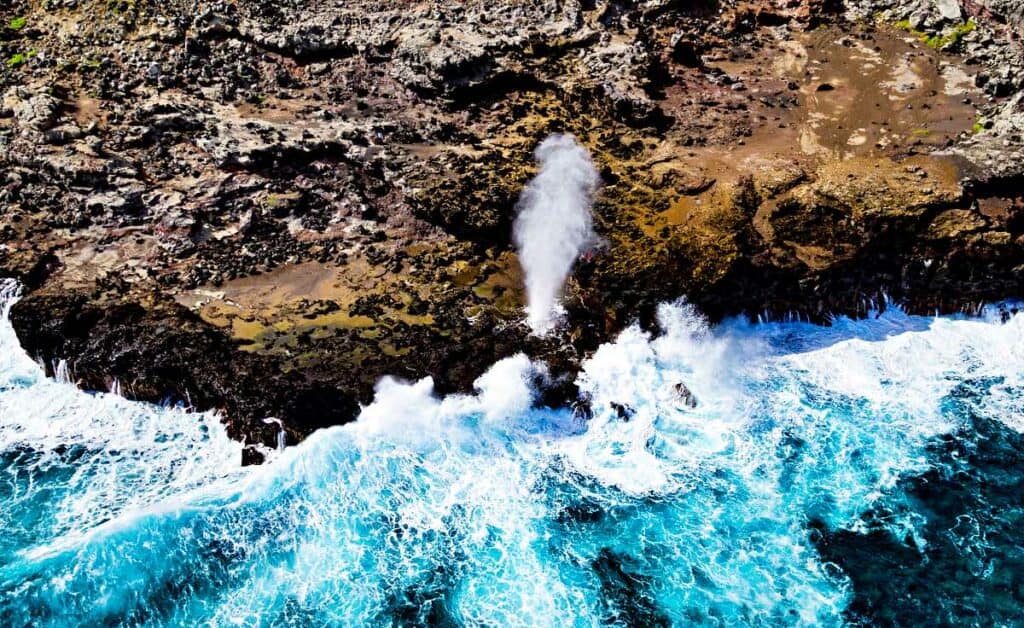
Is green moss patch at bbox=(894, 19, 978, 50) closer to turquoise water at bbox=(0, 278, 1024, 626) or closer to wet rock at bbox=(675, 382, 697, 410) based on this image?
turquoise water at bbox=(0, 278, 1024, 626)

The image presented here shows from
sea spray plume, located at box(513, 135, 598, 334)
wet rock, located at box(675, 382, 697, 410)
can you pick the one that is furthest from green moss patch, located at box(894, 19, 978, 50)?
wet rock, located at box(675, 382, 697, 410)

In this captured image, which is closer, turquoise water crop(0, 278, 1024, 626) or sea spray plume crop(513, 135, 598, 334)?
turquoise water crop(0, 278, 1024, 626)

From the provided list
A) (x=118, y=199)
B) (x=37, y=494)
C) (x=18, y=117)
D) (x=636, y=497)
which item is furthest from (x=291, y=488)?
(x=18, y=117)


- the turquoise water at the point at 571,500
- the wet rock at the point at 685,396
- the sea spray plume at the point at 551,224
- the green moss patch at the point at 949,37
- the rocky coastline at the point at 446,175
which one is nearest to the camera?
the turquoise water at the point at 571,500

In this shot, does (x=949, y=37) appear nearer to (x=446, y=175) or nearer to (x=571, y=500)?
(x=446, y=175)

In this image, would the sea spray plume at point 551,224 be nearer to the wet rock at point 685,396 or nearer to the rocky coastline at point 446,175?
the rocky coastline at point 446,175

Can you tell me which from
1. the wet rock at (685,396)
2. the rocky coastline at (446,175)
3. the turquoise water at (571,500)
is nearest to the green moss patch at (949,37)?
the rocky coastline at (446,175)
